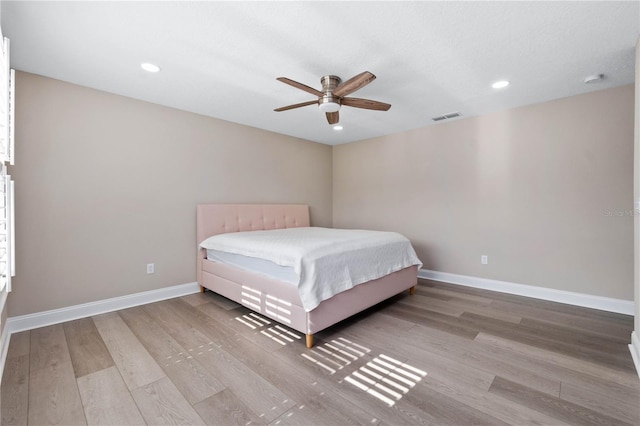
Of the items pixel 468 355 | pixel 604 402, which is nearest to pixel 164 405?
pixel 468 355

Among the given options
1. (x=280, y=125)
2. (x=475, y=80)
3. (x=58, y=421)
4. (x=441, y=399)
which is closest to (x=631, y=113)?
(x=475, y=80)

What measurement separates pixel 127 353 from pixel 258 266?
3.98 feet

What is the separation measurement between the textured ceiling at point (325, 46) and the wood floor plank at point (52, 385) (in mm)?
2389

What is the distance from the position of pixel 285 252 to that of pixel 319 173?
10.6 ft

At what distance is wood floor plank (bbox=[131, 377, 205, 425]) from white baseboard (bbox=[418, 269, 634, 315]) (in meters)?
3.67

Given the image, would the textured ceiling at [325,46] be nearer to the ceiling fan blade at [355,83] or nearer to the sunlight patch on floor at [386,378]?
the ceiling fan blade at [355,83]

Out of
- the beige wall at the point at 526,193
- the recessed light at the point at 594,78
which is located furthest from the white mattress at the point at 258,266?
the recessed light at the point at 594,78

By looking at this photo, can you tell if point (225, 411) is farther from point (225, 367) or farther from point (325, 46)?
point (325, 46)

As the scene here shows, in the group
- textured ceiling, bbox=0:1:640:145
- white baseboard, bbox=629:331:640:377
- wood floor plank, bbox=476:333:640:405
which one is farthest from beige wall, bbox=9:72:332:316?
white baseboard, bbox=629:331:640:377

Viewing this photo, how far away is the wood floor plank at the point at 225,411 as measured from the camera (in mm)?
1479

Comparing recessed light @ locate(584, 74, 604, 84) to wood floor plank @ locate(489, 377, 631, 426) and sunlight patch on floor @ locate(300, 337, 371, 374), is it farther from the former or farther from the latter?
sunlight patch on floor @ locate(300, 337, 371, 374)

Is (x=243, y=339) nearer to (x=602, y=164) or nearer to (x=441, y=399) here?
(x=441, y=399)

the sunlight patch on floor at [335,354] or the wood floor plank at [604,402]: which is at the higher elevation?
the wood floor plank at [604,402]

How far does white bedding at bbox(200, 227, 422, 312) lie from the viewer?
89.7 inches
